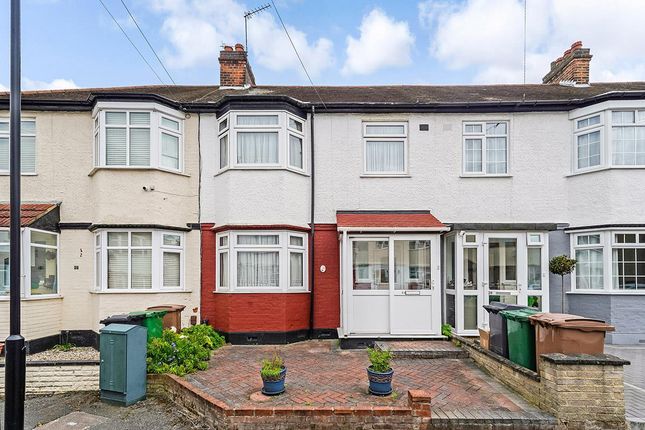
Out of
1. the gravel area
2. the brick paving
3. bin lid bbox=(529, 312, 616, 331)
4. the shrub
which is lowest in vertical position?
the gravel area

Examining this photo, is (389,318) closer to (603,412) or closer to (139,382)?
(603,412)

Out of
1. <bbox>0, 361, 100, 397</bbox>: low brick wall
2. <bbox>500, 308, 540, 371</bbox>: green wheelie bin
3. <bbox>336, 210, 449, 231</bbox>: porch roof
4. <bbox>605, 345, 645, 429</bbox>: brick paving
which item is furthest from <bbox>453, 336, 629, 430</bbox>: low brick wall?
<bbox>0, 361, 100, 397</bbox>: low brick wall

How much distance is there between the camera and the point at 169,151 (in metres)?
10.4

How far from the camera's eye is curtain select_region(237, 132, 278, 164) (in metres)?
10.2

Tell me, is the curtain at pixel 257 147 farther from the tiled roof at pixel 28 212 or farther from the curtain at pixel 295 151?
the tiled roof at pixel 28 212

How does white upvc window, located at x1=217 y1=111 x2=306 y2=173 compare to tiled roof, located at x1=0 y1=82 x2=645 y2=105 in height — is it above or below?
below

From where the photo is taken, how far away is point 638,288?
9.85 m

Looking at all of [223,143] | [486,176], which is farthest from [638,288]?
[223,143]

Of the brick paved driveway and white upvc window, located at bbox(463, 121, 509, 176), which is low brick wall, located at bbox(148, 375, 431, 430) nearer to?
the brick paved driveway

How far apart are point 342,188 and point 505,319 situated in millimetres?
5572

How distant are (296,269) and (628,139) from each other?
953cm

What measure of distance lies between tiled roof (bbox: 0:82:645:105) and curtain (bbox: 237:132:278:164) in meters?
1.43

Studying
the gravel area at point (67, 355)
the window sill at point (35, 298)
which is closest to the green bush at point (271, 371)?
the gravel area at point (67, 355)

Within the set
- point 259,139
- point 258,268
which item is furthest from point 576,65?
point 258,268
